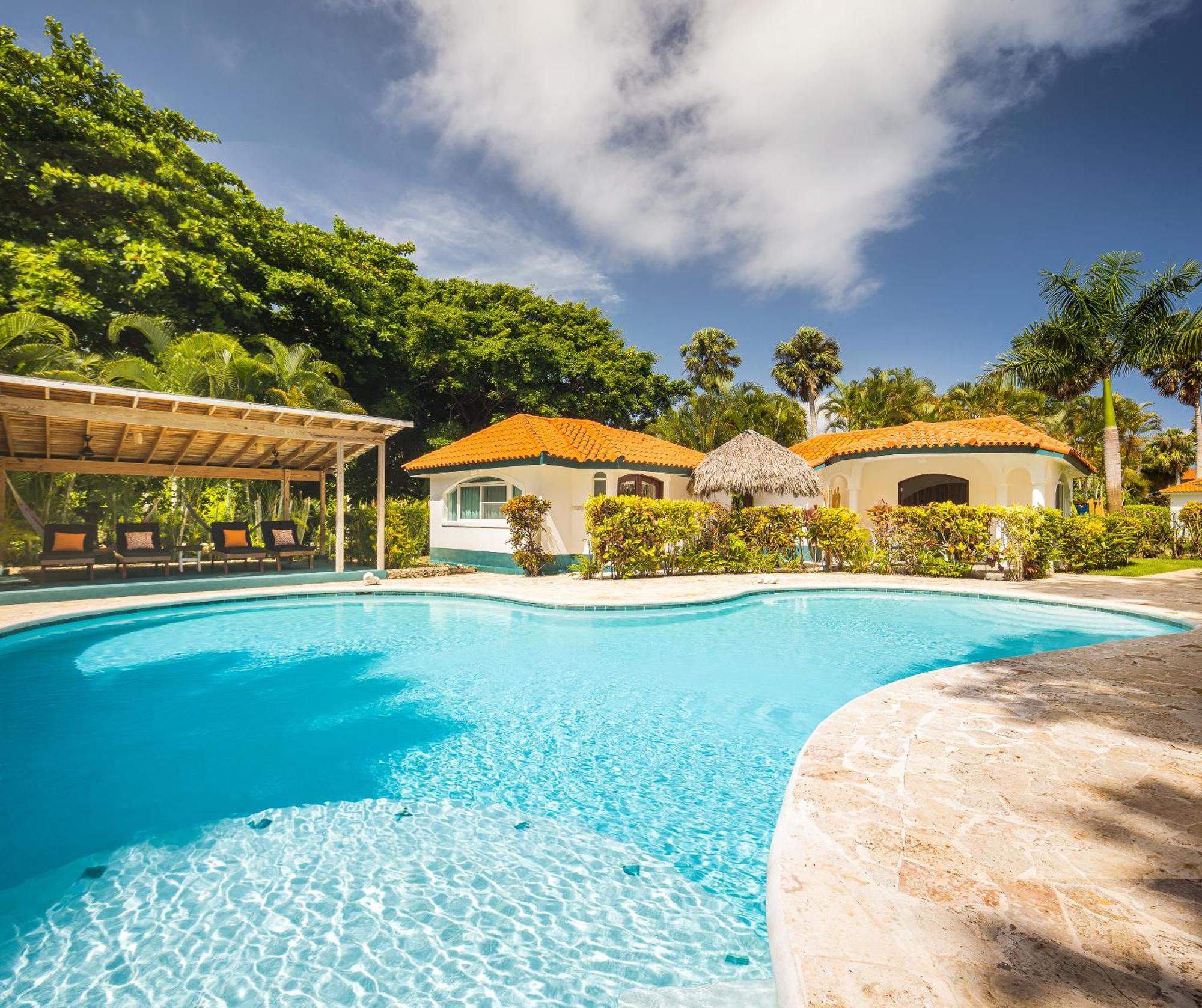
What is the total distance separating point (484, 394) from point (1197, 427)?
4416 centimetres

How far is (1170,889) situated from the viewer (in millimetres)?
2443

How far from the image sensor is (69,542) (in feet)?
44.0

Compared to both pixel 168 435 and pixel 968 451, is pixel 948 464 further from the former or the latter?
pixel 168 435

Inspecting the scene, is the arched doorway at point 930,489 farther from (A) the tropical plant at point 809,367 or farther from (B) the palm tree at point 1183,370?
(A) the tropical plant at point 809,367

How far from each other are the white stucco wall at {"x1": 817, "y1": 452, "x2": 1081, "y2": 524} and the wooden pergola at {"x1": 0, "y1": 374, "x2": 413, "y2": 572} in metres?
16.5

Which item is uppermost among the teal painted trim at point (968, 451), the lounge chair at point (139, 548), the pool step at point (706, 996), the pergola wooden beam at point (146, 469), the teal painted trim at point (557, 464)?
the teal painted trim at point (968, 451)

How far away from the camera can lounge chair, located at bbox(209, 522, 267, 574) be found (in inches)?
602

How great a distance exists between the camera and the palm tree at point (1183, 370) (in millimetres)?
16828

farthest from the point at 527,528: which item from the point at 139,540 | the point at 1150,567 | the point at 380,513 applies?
the point at 1150,567

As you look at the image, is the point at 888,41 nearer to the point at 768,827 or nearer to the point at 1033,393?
the point at 768,827

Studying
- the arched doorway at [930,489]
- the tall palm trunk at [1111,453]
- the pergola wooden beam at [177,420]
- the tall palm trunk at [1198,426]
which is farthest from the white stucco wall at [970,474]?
the tall palm trunk at [1198,426]

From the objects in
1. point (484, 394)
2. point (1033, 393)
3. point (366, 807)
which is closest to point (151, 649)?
point (366, 807)

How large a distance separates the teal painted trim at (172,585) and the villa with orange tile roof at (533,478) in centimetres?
414

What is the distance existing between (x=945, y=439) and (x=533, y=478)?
13557mm
